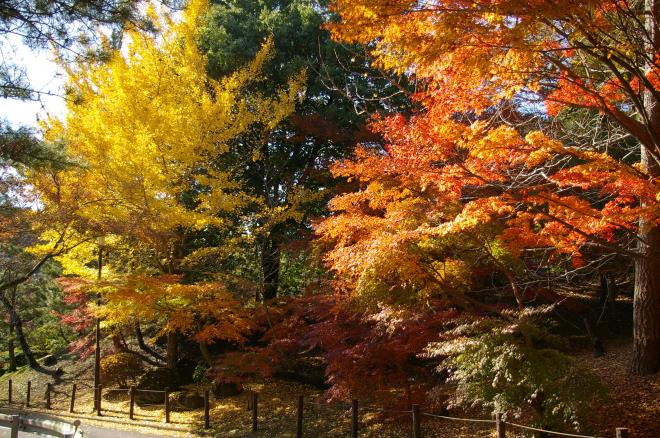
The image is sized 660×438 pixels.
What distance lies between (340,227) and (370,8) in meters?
4.38

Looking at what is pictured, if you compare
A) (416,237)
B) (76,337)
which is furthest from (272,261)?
(76,337)

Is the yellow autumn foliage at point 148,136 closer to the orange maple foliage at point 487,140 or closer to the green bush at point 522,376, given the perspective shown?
the orange maple foliage at point 487,140

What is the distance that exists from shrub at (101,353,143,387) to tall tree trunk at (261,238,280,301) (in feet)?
19.0

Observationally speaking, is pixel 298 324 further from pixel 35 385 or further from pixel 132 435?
pixel 35 385

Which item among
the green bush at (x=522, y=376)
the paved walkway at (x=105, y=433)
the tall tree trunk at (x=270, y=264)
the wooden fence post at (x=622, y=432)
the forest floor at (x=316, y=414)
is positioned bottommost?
the paved walkway at (x=105, y=433)

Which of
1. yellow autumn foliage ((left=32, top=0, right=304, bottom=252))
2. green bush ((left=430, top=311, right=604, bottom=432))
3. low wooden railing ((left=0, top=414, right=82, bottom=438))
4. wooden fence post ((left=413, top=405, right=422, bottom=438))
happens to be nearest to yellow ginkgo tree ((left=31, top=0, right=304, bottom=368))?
yellow autumn foliage ((left=32, top=0, right=304, bottom=252))

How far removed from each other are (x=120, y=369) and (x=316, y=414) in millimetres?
9108

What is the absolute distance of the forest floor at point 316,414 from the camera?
24.1 feet

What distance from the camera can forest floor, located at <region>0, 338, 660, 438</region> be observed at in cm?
733

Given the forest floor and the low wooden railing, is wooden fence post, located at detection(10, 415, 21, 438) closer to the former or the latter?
the low wooden railing

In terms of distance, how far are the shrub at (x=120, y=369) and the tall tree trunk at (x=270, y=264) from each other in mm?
5784

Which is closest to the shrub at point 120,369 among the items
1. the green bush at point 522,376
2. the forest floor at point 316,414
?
the forest floor at point 316,414

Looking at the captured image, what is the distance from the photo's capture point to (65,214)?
10.1 meters

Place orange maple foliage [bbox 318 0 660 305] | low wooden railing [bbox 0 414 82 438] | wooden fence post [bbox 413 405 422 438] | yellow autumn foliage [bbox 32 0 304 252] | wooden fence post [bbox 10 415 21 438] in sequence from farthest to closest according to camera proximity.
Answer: yellow autumn foliage [bbox 32 0 304 252] < wooden fence post [bbox 413 405 422 438] < wooden fence post [bbox 10 415 21 438] < low wooden railing [bbox 0 414 82 438] < orange maple foliage [bbox 318 0 660 305]
